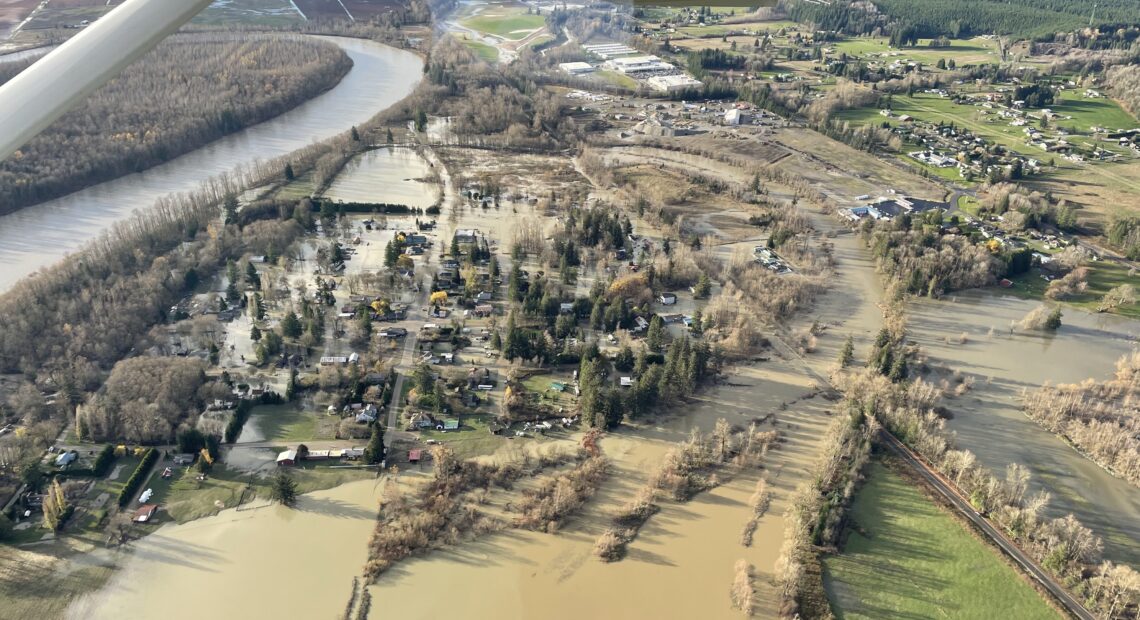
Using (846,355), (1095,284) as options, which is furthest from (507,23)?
(1095,284)

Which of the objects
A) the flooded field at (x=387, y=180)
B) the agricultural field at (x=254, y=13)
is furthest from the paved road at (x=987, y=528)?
the agricultural field at (x=254, y=13)

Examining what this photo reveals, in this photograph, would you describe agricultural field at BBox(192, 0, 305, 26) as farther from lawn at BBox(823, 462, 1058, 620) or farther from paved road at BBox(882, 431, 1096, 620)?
lawn at BBox(823, 462, 1058, 620)

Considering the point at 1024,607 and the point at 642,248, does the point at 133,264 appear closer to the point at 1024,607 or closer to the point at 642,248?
the point at 642,248

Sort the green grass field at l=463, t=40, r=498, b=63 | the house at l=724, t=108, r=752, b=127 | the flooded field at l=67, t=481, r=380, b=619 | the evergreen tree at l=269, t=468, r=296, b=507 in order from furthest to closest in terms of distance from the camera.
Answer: the green grass field at l=463, t=40, r=498, b=63 → the house at l=724, t=108, r=752, b=127 → the evergreen tree at l=269, t=468, r=296, b=507 → the flooded field at l=67, t=481, r=380, b=619

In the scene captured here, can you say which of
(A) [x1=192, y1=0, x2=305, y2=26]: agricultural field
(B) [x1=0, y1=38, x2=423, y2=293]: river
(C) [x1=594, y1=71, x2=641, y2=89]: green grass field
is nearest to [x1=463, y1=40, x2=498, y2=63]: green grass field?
(B) [x1=0, y1=38, x2=423, y2=293]: river

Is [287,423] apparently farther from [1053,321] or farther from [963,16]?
[963,16]
